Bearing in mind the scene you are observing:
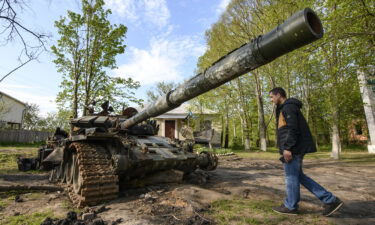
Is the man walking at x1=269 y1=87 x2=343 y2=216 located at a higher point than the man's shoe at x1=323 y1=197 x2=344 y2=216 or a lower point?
higher

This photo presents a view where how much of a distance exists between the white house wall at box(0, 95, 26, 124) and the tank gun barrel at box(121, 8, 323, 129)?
104ft

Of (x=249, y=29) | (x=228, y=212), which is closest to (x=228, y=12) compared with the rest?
(x=249, y=29)

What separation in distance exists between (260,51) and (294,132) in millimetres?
1854

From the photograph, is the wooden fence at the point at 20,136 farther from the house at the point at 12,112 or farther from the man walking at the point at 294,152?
the man walking at the point at 294,152

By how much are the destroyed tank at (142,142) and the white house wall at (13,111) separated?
26081 millimetres

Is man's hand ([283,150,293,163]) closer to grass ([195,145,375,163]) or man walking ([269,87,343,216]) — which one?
man walking ([269,87,343,216])

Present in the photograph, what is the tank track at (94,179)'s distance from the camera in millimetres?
4153

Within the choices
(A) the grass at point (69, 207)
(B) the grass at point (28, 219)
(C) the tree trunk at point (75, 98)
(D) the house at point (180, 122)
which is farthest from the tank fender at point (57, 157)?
(D) the house at point (180, 122)

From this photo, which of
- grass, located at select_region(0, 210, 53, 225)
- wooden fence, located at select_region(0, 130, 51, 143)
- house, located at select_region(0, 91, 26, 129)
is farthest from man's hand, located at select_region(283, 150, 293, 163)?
house, located at select_region(0, 91, 26, 129)

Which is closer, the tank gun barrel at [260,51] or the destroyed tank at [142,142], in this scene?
the tank gun barrel at [260,51]

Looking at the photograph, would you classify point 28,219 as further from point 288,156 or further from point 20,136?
point 20,136

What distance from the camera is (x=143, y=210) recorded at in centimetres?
380

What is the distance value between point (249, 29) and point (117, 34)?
10113 millimetres

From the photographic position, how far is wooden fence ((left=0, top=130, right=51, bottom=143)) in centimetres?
2048
